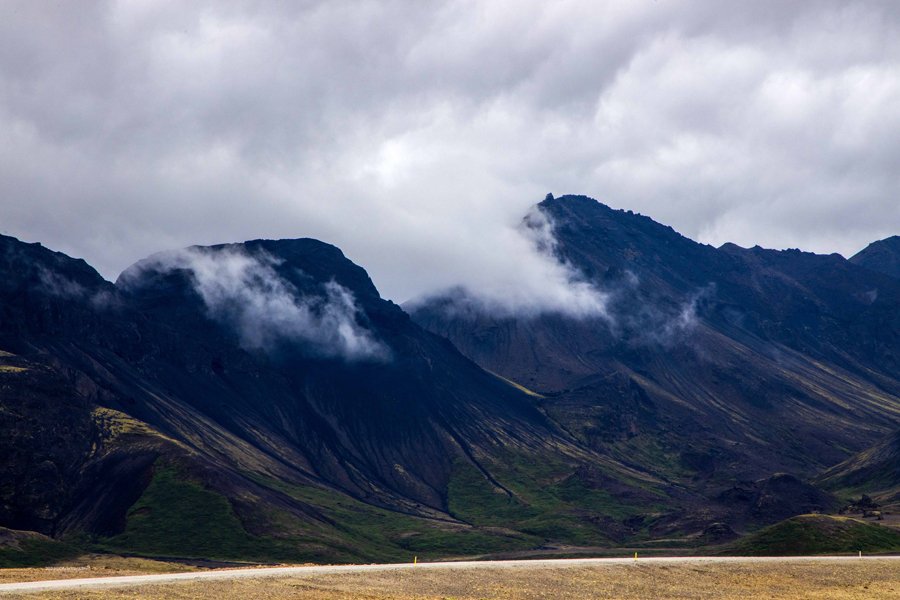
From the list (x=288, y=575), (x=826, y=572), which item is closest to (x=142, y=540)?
(x=288, y=575)

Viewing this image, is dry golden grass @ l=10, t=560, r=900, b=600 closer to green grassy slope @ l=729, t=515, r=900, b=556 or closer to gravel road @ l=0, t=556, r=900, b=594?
gravel road @ l=0, t=556, r=900, b=594

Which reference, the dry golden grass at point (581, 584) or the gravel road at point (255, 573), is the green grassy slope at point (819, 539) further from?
the gravel road at point (255, 573)

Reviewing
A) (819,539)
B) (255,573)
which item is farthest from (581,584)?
(819,539)

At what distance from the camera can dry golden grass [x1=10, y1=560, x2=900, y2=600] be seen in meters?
73.3

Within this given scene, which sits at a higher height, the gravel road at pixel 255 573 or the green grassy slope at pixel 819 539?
the gravel road at pixel 255 573

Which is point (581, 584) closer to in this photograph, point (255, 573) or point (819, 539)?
point (255, 573)

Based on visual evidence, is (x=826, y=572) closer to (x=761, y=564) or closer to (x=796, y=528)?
(x=761, y=564)

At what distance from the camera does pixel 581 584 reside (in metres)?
91.6

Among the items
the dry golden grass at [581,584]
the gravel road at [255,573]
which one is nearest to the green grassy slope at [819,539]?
the dry golden grass at [581,584]

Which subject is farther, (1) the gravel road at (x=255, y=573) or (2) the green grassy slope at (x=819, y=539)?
(2) the green grassy slope at (x=819, y=539)

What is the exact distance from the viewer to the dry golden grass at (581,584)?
73312 millimetres

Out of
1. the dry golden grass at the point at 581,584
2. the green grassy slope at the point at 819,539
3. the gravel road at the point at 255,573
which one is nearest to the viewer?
the gravel road at the point at 255,573

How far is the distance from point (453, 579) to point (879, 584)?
5318 cm

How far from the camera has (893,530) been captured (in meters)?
166
